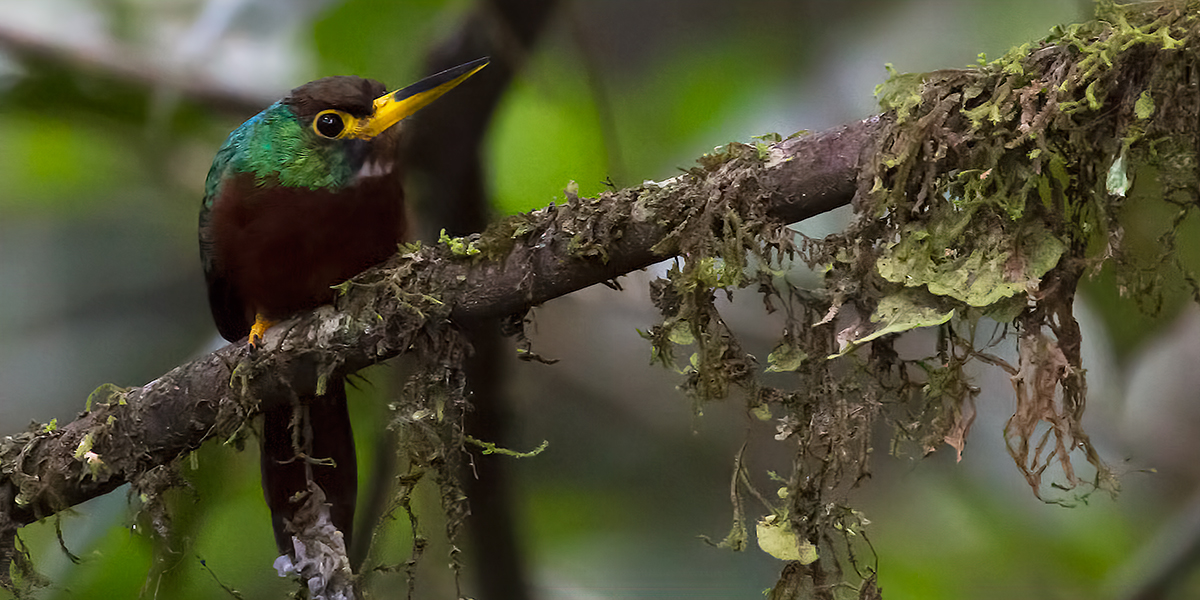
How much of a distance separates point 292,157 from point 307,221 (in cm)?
9

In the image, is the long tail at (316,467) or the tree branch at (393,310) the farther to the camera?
the long tail at (316,467)

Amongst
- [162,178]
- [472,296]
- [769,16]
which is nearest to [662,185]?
[472,296]

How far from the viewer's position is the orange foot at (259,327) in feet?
3.29

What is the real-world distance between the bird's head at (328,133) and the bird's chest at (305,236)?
21 millimetres

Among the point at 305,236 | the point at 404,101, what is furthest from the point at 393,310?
the point at 404,101

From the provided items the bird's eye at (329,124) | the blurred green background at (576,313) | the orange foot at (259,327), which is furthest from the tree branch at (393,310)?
the bird's eye at (329,124)

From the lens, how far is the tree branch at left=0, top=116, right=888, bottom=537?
2.43 ft

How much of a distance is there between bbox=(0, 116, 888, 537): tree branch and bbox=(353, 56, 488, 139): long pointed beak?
9.5 inches

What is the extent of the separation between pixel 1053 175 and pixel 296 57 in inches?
42.0

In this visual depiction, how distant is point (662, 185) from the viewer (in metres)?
0.79

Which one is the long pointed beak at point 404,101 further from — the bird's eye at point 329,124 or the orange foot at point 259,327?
the orange foot at point 259,327

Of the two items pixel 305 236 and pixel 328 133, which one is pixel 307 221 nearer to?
pixel 305 236

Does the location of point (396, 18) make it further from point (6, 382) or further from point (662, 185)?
point (6, 382)

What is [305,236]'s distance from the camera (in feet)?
3.39
